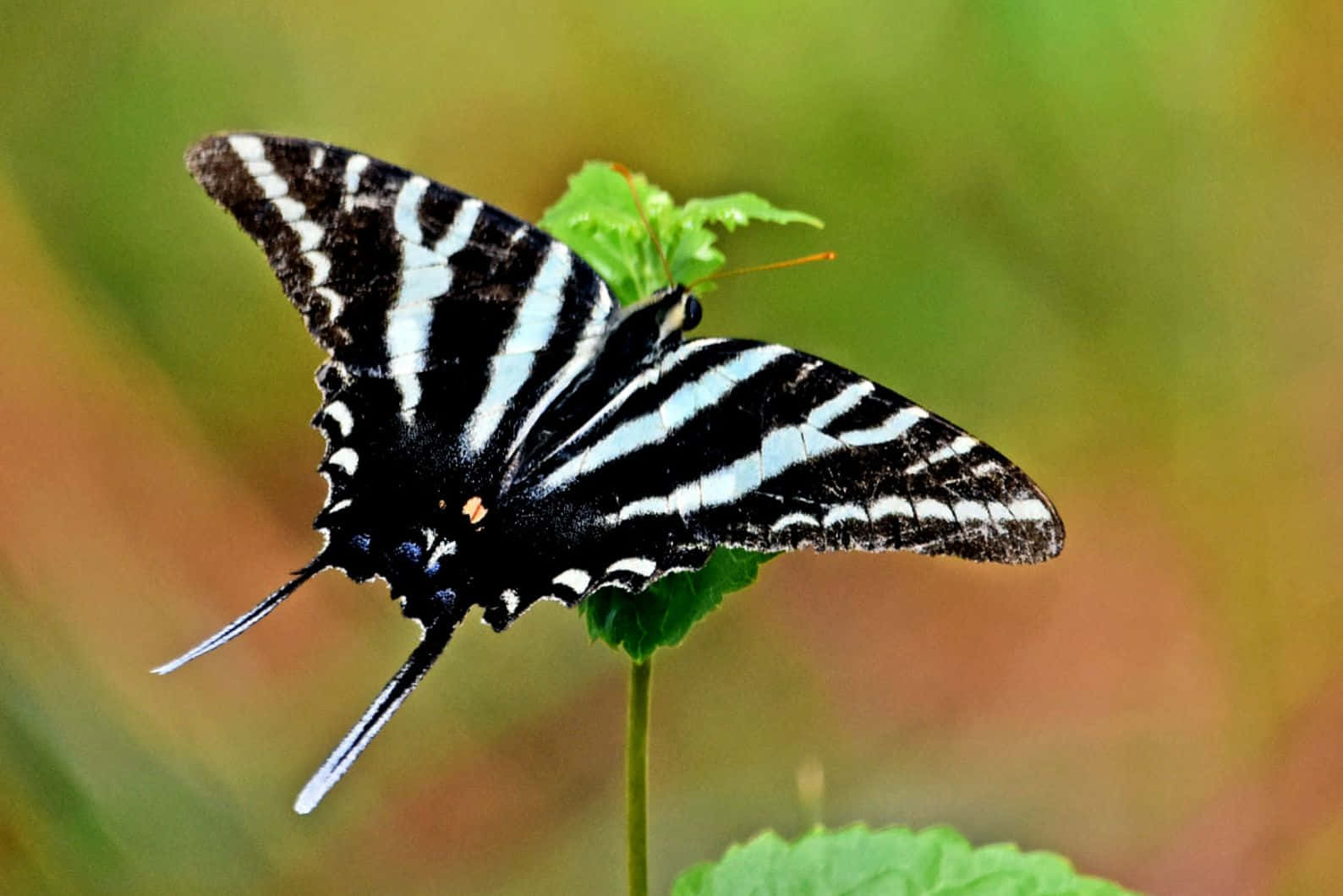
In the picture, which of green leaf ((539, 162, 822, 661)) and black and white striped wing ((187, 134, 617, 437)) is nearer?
green leaf ((539, 162, 822, 661))

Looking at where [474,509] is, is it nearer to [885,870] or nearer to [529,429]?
[529,429]

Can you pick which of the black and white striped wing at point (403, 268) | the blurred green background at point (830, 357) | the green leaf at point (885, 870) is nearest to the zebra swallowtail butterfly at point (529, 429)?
the black and white striped wing at point (403, 268)

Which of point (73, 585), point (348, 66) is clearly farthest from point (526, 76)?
point (73, 585)

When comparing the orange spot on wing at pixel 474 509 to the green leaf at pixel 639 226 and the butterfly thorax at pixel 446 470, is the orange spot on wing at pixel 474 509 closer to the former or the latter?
the butterfly thorax at pixel 446 470

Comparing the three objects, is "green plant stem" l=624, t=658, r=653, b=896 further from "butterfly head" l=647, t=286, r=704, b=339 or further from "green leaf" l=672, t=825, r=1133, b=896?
"butterfly head" l=647, t=286, r=704, b=339

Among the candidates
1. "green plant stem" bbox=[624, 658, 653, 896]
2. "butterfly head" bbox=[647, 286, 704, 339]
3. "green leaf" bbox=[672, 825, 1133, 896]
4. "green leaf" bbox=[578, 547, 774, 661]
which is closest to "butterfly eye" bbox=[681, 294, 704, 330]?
"butterfly head" bbox=[647, 286, 704, 339]
